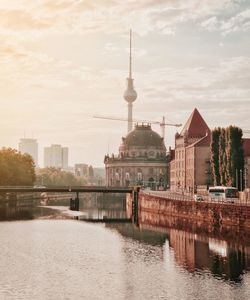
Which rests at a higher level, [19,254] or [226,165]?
[226,165]

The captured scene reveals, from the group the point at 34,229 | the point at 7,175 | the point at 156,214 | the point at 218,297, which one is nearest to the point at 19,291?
the point at 218,297

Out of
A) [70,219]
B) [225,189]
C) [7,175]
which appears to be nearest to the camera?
[225,189]

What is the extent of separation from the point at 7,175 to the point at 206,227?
97.2 metres

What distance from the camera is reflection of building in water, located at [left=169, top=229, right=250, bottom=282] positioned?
68375 millimetres

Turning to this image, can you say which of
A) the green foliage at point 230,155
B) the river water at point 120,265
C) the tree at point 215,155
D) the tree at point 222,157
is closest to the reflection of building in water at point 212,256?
the river water at point 120,265

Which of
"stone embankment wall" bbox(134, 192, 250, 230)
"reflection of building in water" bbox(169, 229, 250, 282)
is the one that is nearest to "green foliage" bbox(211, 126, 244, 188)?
"stone embankment wall" bbox(134, 192, 250, 230)

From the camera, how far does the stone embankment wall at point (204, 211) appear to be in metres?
100

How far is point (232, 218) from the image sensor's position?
4048 inches

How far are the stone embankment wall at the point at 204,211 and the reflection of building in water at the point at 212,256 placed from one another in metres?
8.72

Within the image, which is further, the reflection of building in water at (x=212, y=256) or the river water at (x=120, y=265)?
the reflection of building in water at (x=212, y=256)

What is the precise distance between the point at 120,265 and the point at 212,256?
1264 centimetres

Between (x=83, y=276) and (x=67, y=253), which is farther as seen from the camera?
(x=67, y=253)

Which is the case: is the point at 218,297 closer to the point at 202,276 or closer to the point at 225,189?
the point at 202,276

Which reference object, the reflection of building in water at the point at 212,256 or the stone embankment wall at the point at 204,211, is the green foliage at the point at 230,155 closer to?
the stone embankment wall at the point at 204,211
